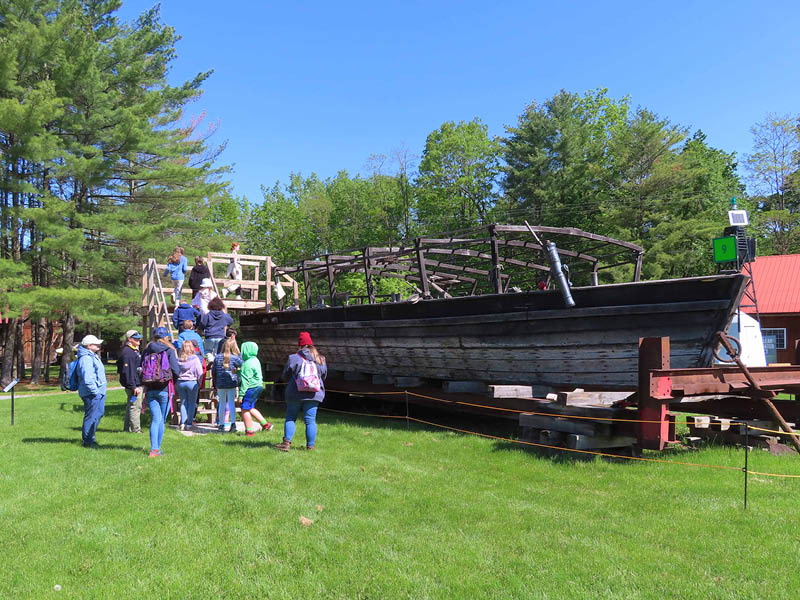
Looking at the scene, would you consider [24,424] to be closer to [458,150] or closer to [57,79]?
[57,79]

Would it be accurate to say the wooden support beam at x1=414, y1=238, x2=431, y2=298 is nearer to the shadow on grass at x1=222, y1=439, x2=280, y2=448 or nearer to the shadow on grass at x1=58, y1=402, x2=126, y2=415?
the shadow on grass at x1=222, y1=439, x2=280, y2=448

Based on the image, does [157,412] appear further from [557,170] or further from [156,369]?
[557,170]

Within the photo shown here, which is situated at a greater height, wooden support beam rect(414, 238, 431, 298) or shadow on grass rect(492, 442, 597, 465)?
wooden support beam rect(414, 238, 431, 298)

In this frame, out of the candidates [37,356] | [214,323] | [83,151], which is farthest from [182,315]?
[37,356]

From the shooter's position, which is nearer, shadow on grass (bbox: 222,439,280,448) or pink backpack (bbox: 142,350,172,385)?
pink backpack (bbox: 142,350,172,385)

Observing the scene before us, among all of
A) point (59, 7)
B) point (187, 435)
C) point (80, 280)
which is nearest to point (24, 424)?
point (187, 435)

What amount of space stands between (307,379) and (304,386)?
0.10 meters

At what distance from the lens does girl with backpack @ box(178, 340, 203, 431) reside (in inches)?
342

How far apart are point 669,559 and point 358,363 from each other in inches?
317

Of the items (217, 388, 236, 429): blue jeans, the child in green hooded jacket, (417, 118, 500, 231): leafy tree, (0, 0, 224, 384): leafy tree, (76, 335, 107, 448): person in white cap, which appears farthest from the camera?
(417, 118, 500, 231): leafy tree

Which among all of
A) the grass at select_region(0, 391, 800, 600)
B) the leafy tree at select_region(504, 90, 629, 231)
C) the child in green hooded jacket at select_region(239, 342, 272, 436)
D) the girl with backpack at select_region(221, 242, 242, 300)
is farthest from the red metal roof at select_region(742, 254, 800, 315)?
the child in green hooded jacket at select_region(239, 342, 272, 436)

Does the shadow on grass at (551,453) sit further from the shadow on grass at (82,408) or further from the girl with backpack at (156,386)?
the shadow on grass at (82,408)

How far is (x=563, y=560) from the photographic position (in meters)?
4.19

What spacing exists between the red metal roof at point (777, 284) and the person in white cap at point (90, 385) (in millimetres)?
24978
